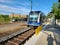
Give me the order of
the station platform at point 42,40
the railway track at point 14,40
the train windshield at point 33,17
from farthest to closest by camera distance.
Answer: the train windshield at point 33,17, the station platform at point 42,40, the railway track at point 14,40

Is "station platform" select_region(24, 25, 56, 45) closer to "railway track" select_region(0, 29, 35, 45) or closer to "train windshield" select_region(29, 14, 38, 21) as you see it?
"railway track" select_region(0, 29, 35, 45)

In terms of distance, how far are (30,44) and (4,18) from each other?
53.4 metres

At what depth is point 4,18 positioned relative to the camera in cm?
6284

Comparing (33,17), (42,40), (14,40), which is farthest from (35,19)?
(14,40)

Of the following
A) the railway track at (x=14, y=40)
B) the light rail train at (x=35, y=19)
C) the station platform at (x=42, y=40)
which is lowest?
the station platform at (x=42, y=40)

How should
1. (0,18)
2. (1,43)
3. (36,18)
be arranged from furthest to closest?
1. (0,18)
2. (36,18)
3. (1,43)

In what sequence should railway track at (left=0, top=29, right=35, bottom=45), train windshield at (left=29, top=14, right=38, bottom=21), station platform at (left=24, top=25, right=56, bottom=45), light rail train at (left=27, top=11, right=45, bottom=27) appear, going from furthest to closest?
train windshield at (left=29, top=14, right=38, bottom=21), light rail train at (left=27, top=11, right=45, bottom=27), station platform at (left=24, top=25, right=56, bottom=45), railway track at (left=0, top=29, right=35, bottom=45)

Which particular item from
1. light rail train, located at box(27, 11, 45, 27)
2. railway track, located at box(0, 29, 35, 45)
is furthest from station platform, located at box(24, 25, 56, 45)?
light rail train, located at box(27, 11, 45, 27)

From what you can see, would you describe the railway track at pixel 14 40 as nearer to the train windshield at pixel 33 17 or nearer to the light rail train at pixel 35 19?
the light rail train at pixel 35 19

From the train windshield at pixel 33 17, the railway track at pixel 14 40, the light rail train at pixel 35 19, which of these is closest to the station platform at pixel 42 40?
the railway track at pixel 14 40

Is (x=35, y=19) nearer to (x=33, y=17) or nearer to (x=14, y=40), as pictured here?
(x=33, y=17)

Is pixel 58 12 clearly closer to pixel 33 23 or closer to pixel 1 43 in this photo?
pixel 33 23

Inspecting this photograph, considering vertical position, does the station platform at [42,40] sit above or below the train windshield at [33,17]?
below

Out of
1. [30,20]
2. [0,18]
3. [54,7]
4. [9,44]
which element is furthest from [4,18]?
[9,44]
